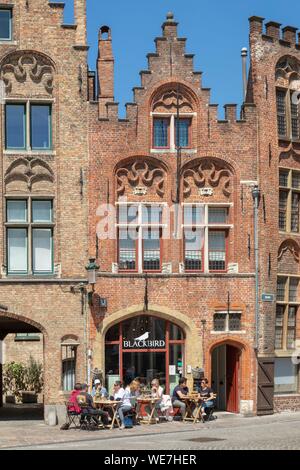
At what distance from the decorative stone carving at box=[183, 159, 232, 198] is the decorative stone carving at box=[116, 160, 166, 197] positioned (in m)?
0.84

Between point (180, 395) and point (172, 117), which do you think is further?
point (172, 117)

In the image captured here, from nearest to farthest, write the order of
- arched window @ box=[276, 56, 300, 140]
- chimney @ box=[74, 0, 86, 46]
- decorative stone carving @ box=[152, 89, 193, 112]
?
chimney @ box=[74, 0, 86, 46] → decorative stone carving @ box=[152, 89, 193, 112] → arched window @ box=[276, 56, 300, 140]

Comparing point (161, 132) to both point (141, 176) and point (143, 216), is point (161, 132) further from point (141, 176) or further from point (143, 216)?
point (143, 216)

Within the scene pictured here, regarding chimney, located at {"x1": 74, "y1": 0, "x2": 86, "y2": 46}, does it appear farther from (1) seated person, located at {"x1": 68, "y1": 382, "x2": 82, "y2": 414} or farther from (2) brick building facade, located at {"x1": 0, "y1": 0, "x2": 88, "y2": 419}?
(1) seated person, located at {"x1": 68, "y1": 382, "x2": 82, "y2": 414}

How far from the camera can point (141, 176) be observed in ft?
112

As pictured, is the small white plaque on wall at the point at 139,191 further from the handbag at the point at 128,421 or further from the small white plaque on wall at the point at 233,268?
the handbag at the point at 128,421

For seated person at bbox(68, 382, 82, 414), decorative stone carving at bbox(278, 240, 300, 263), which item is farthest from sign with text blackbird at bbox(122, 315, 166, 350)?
decorative stone carving at bbox(278, 240, 300, 263)

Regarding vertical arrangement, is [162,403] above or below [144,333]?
below

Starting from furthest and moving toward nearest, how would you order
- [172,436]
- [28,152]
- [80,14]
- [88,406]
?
1. [80,14]
2. [28,152]
3. [88,406]
4. [172,436]

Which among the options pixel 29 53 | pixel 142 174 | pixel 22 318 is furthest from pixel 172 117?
pixel 22 318

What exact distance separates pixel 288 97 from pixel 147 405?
11658 mm

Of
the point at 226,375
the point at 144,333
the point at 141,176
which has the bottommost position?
the point at 226,375

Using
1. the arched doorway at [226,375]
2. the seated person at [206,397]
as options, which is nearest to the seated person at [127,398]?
the seated person at [206,397]

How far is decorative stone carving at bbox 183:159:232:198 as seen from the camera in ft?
113
